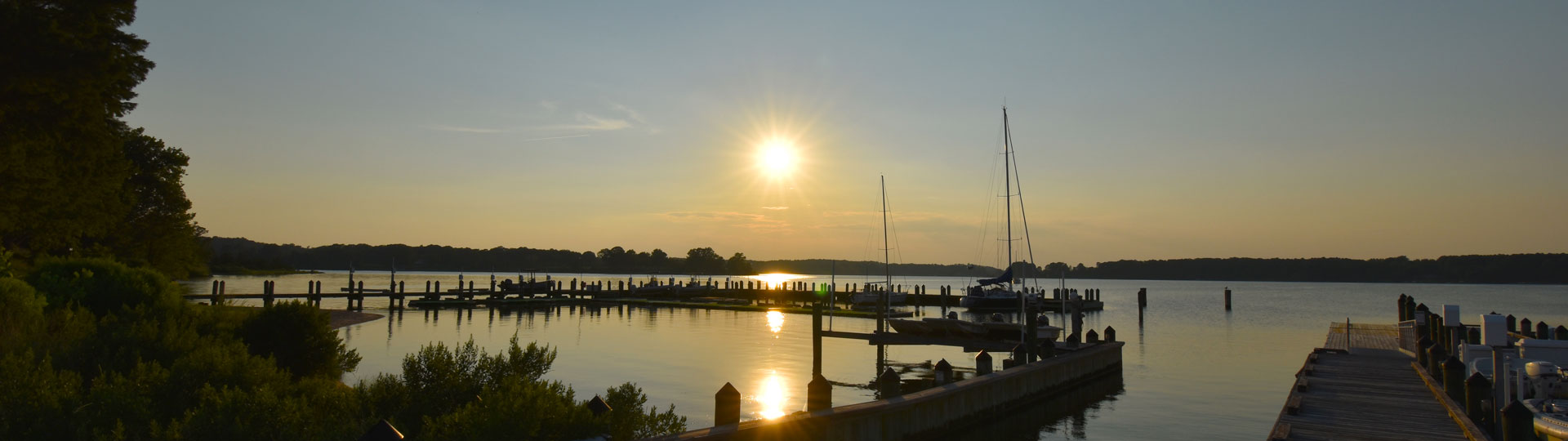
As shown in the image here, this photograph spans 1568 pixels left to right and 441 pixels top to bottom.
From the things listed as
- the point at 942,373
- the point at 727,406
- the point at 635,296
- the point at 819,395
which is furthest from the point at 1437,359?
the point at 635,296

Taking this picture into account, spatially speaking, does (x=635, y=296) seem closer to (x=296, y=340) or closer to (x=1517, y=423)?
(x=296, y=340)

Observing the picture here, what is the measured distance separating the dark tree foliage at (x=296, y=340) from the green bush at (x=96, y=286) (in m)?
5.68

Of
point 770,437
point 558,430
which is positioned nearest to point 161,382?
point 558,430

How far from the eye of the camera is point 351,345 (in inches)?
1367

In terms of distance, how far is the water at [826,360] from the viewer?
2106 cm

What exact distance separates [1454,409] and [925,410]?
834 cm

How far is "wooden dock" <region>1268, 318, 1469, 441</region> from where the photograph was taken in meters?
13.4

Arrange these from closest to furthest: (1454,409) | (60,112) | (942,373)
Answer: (1454,409), (942,373), (60,112)

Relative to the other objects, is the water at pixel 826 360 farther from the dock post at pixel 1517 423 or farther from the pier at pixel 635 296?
the dock post at pixel 1517 423

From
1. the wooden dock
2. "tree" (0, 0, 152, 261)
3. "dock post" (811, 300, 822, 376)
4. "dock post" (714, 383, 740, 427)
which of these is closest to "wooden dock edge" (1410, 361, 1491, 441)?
the wooden dock

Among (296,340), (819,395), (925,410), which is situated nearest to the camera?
(819,395)

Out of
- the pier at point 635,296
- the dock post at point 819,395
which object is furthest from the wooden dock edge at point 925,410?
the pier at point 635,296

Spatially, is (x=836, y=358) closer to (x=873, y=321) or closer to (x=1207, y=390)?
(x=1207, y=390)

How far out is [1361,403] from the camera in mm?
16219
